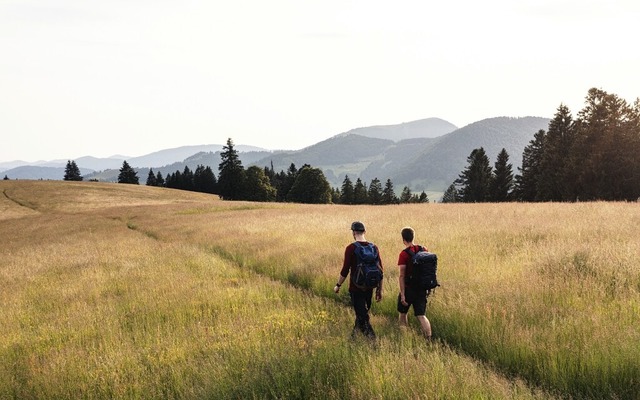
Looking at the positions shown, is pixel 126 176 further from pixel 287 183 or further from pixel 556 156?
pixel 556 156

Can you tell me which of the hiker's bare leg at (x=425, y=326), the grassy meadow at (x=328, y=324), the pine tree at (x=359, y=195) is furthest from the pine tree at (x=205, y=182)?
the hiker's bare leg at (x=425, y=326)

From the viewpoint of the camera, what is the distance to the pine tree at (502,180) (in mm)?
56031

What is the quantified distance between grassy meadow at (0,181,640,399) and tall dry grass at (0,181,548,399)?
0.10ft

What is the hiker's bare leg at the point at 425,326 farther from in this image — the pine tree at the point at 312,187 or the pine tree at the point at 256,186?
the pine tree at the point at 256,186

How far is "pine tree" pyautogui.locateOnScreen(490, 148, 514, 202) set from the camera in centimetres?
5603

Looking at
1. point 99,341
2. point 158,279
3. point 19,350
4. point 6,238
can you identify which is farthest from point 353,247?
point 6,238

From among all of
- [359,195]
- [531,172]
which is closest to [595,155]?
[531,172]

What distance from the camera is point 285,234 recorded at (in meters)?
16.3

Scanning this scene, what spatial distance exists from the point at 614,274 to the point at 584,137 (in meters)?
35.5

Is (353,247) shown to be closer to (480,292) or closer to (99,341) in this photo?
(480,292)

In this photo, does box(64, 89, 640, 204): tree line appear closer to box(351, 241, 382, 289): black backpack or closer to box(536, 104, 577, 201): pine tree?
box(536, 104, 577, 201): pine tree

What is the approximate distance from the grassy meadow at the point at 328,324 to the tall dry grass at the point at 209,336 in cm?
3

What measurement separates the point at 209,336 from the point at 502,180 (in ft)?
195

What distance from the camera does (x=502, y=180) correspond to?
186 ft
